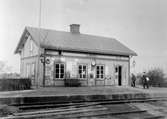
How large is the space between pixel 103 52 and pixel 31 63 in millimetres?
7552

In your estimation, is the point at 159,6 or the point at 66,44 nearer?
the point at 159,6

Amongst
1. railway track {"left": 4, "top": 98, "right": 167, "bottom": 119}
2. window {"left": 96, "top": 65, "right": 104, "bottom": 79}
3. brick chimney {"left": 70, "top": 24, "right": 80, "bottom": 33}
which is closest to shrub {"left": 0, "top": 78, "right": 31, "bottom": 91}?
railway track {"left": 4, "top": 98, "right": 167, "bottom": 119}

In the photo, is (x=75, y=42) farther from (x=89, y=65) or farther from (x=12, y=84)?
(x=12, y=84)

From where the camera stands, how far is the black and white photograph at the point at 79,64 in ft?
37.4

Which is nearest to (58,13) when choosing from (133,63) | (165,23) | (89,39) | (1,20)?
(1,20)

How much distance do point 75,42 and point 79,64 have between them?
110 inches

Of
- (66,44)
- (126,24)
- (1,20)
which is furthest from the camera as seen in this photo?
(66,44)

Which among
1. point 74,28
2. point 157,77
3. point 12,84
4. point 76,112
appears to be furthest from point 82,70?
point 76,112

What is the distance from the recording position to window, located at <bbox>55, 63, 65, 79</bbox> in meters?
22.1

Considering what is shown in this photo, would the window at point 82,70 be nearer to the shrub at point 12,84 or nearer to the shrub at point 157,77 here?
the shrub at point 12,84

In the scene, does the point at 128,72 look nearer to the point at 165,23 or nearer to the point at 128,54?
the point at 128,54

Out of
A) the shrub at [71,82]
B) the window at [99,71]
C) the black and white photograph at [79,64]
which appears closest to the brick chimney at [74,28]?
the black and white photograph at [79,64]

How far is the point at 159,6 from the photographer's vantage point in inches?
598

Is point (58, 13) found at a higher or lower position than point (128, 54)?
higher
